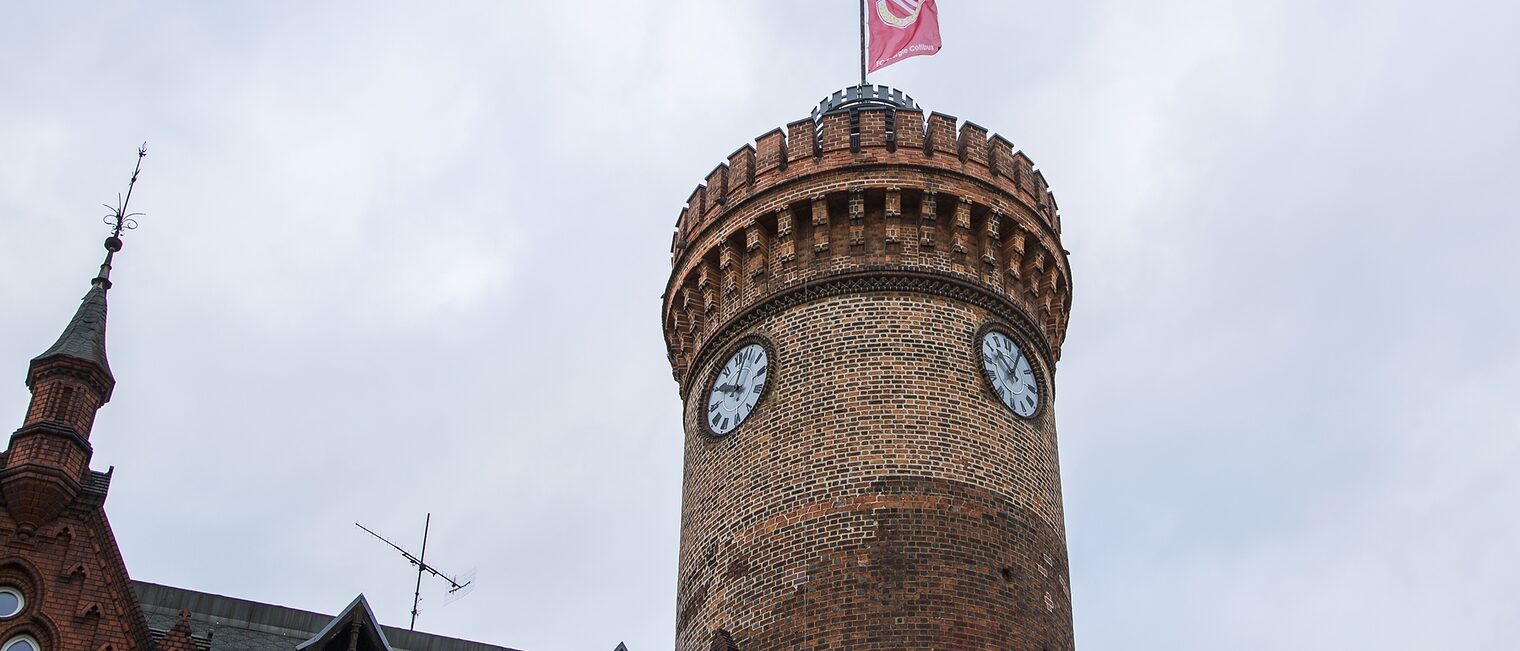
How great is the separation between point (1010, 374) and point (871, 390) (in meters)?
2.97

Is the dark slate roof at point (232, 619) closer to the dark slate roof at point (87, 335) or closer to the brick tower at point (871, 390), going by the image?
the dark slate roof at point (87, 335)

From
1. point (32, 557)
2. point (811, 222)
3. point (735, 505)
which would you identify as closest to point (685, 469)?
point (735, 505)

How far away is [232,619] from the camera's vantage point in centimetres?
2595

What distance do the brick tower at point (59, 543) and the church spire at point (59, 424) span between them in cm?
1

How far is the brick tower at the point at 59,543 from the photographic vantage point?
22.5m

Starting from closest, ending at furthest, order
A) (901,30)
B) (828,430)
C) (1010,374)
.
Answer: (828,430)
(1010,374)
(901,30)

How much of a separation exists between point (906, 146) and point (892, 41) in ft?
10.8

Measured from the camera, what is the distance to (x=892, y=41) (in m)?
32.3

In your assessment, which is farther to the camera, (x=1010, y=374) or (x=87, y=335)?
(x=1010, y=374)

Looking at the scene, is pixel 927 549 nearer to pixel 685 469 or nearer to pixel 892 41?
pixel 685 469

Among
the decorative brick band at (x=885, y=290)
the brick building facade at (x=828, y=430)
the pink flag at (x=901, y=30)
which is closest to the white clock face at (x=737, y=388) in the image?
the brick building facade at (x=828, y=430)

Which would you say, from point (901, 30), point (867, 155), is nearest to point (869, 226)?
point (867, 155)

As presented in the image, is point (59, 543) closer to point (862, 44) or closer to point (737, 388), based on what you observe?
point (737, 388)

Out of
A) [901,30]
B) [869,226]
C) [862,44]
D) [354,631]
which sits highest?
[862,44]
